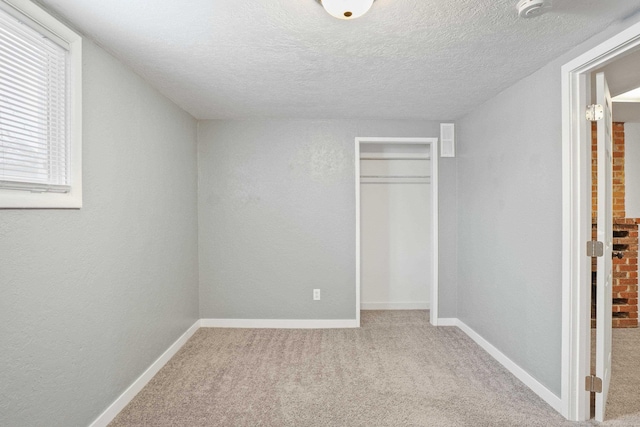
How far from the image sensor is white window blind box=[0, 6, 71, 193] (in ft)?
4.54

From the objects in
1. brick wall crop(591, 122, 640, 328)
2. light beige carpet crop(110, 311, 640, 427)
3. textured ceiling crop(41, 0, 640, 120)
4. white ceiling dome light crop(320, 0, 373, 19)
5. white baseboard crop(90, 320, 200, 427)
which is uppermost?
textured ceiling crop(41, 0, 640, 120)

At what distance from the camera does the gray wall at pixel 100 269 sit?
1.43m

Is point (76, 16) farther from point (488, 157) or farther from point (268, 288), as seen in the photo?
point (488, 157)

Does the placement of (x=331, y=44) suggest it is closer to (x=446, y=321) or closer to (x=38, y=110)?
(x=38, y=110)

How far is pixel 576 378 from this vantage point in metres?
1.99

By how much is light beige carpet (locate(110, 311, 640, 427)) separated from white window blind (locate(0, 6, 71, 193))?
1.57 metres

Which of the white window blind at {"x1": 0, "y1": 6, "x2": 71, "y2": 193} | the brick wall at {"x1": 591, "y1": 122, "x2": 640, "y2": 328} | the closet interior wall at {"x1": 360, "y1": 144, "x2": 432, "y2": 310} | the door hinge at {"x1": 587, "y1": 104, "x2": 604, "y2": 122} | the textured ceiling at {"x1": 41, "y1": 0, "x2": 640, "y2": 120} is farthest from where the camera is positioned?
the closet interior wall at {"x1": 360, "y1": 144, "x2": 432, "y2": 310}

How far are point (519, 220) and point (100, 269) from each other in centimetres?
295

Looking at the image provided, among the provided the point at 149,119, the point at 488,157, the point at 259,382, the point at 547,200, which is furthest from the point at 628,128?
the point at 149,119

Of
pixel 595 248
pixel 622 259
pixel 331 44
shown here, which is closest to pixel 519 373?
pixel 595 248

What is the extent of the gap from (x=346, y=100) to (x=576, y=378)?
2.62 metres

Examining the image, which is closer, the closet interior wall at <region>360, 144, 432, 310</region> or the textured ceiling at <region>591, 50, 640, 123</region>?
the textured ceiling at <region>591, 50, 640, 123</region>

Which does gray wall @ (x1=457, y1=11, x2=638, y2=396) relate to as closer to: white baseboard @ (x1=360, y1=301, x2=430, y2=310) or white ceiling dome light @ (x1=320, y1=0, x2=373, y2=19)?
white baseboard @ (x1=360, y1=301, x2=430, y2=310)

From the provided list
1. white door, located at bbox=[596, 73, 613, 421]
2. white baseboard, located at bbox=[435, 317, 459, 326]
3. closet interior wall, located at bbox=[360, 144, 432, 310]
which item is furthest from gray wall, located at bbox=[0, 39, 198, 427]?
white door, located at bbox=[596, 73, 613, 421]
